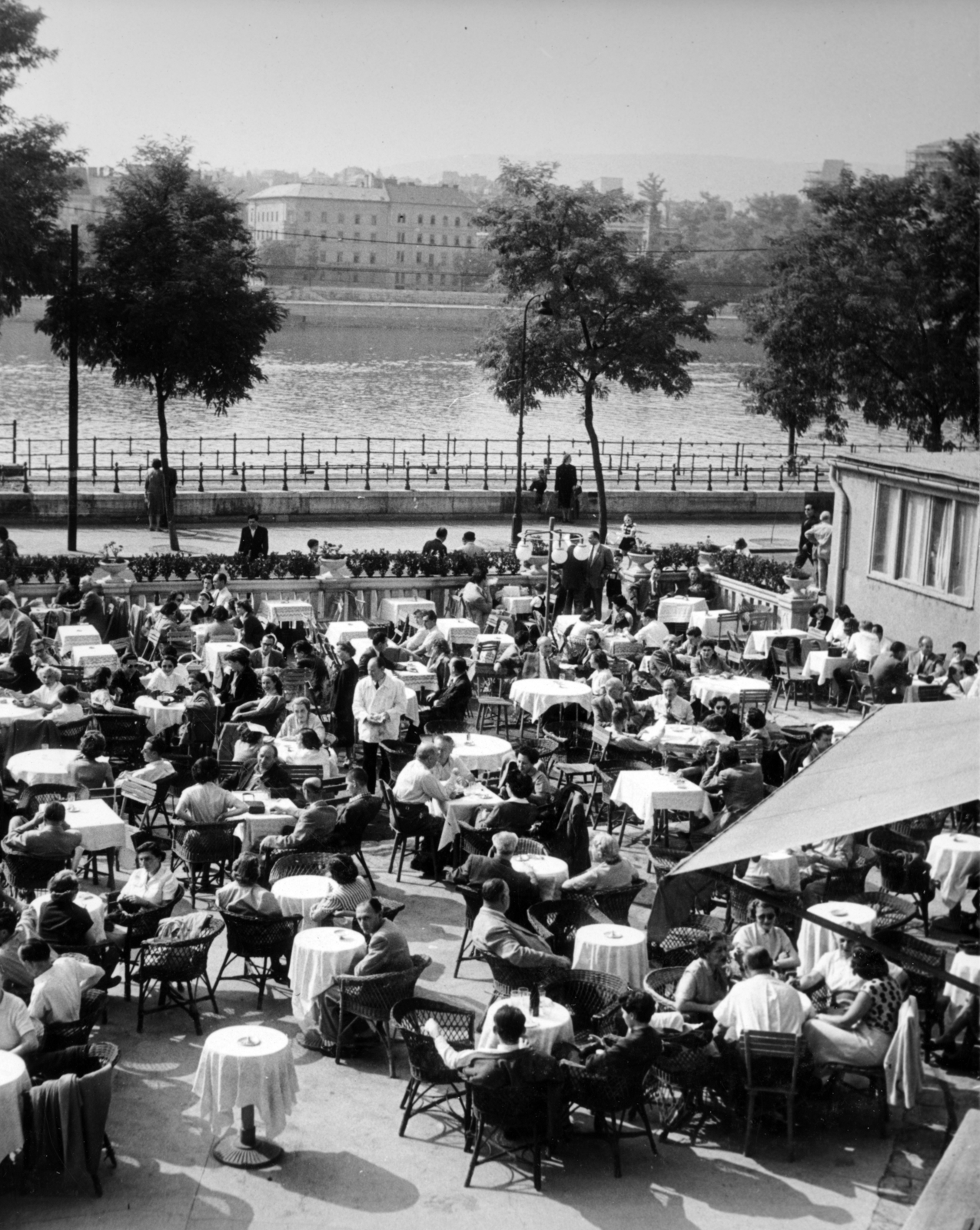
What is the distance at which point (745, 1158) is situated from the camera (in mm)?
7914

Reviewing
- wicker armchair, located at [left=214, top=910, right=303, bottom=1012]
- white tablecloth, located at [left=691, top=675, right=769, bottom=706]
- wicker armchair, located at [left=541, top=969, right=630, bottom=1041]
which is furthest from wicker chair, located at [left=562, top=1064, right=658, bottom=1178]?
white tablecloth, located at [left=691, top=675, right=769, bottom=706]

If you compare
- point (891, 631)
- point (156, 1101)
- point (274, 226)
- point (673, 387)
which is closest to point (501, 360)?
point (673, 387)

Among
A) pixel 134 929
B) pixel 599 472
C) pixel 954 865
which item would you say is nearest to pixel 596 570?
pixel 954 865

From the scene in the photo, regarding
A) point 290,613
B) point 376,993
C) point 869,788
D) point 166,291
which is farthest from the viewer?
point 166,291

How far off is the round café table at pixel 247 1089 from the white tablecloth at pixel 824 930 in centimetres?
333

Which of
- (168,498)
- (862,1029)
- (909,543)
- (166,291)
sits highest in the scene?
(166,291)

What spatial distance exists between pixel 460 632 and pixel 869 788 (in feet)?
49.1

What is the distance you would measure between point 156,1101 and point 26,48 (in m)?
30.9

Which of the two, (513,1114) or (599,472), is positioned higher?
(599,472)

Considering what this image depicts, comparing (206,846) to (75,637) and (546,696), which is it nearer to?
(546,696)

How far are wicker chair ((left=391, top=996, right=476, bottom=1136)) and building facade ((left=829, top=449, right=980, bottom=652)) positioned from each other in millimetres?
12334

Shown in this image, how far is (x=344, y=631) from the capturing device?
19.0m

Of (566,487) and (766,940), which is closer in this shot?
(766,940)

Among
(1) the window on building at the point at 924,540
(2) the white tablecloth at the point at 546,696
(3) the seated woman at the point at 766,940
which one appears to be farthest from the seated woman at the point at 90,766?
(1) the window on building at the point at 924,540
